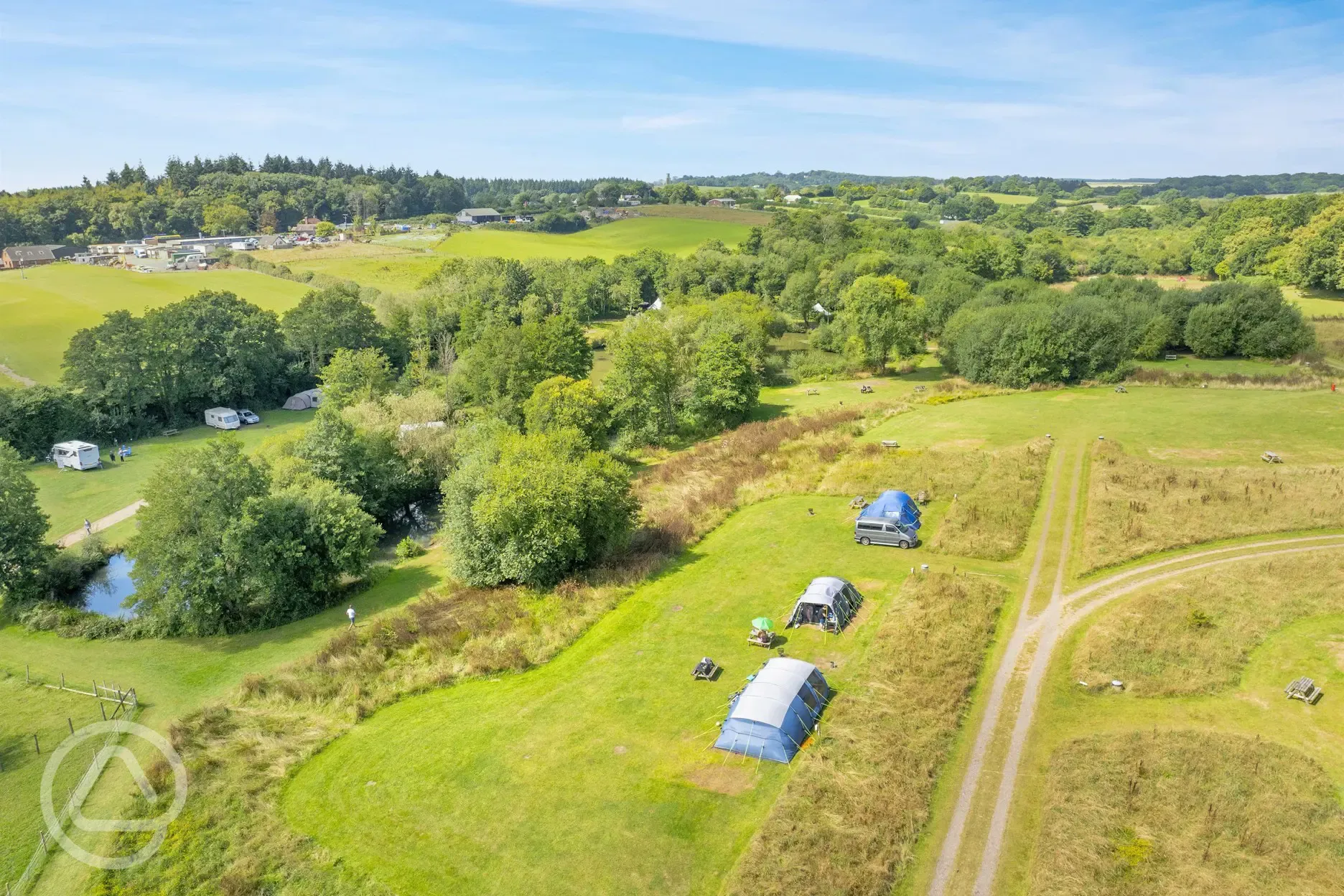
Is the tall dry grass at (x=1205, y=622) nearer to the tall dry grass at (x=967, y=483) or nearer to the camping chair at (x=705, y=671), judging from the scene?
the tall dry grass at (x=967, y=483)

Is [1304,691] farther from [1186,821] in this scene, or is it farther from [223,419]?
[223,419]

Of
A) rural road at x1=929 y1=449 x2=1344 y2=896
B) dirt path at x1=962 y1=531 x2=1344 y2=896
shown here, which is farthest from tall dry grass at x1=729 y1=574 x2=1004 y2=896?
dirt path at x1=962 y1=531 x2=1344 y2=896

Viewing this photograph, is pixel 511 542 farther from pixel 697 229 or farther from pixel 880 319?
pixel 697 229

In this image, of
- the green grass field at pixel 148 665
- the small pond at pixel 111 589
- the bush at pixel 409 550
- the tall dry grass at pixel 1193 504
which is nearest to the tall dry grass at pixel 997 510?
the tall dry grass at pixel 1193 504

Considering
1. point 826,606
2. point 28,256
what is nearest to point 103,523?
point 826,606

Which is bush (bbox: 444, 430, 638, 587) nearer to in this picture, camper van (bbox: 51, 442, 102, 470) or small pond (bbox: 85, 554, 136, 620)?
small pond (bbox: 85, 554, 136, 620)

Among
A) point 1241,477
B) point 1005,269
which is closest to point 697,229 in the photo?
point 1005,269
